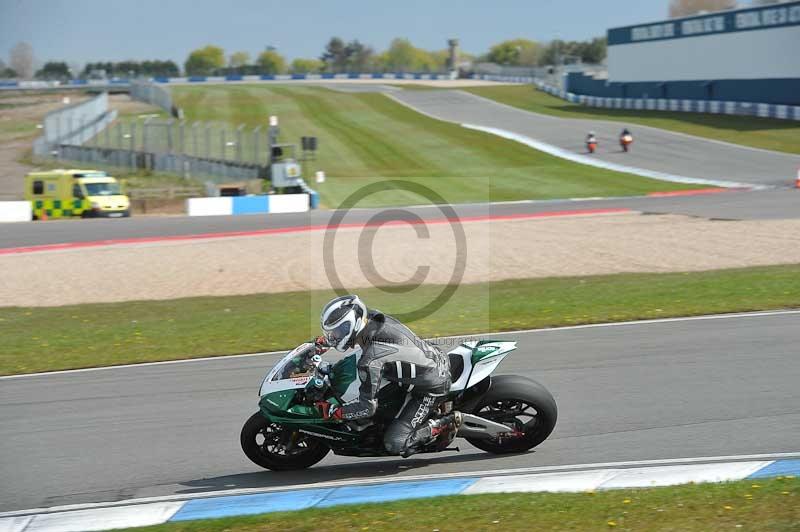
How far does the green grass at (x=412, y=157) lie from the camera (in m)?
40.6

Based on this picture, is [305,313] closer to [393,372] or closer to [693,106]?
[393,372]

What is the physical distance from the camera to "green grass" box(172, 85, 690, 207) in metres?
40.6

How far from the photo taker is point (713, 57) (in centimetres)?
6638

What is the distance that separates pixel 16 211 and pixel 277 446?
97.7 feet

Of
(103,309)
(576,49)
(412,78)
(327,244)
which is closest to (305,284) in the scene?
(103,309)

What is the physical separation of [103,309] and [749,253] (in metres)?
14.5

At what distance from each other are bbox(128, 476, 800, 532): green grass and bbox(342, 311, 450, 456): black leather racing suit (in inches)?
39.1

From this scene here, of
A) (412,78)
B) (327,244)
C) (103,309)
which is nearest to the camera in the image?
(103,309)

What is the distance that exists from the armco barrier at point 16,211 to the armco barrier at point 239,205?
605 cm

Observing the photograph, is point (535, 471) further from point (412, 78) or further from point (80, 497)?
Result: point (412, 78)

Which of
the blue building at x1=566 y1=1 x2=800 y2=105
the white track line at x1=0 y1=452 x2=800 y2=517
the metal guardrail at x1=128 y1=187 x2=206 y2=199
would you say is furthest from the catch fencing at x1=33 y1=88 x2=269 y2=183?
the blue building at x1=566 y1=1 x2=800 y2=105

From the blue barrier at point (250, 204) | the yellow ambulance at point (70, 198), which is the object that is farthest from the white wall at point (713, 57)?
the yellow ambulance at point (70, 198)

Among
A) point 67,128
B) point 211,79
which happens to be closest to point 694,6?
point 211,79

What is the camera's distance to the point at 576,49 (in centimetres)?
18138
